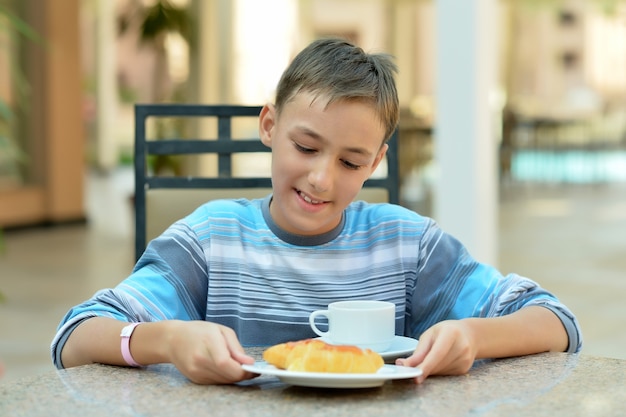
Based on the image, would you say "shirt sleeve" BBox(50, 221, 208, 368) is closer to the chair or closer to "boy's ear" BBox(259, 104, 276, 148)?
"boy's ear" BBox(259, 104, 276, 148)

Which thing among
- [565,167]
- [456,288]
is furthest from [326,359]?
[565,167]

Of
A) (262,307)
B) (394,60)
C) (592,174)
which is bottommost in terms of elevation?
(592,174)

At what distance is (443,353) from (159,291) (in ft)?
1.27

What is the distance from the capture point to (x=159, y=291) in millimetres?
1188

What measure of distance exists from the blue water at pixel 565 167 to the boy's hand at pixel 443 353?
40.7 feet

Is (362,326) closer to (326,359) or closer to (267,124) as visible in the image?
(326,359)

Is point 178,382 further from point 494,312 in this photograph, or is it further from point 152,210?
→ point 152,210

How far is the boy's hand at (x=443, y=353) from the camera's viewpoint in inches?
36.7

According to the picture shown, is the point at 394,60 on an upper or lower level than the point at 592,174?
upper

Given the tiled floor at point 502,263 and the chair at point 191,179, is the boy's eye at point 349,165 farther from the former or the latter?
the tiled floor at point 502,263

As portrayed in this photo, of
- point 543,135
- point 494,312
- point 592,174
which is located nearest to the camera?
point 494,312

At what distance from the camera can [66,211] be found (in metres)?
8.47

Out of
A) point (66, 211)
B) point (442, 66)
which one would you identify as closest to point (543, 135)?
point (66, 211)

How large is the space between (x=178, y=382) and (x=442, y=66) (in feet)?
11.8
